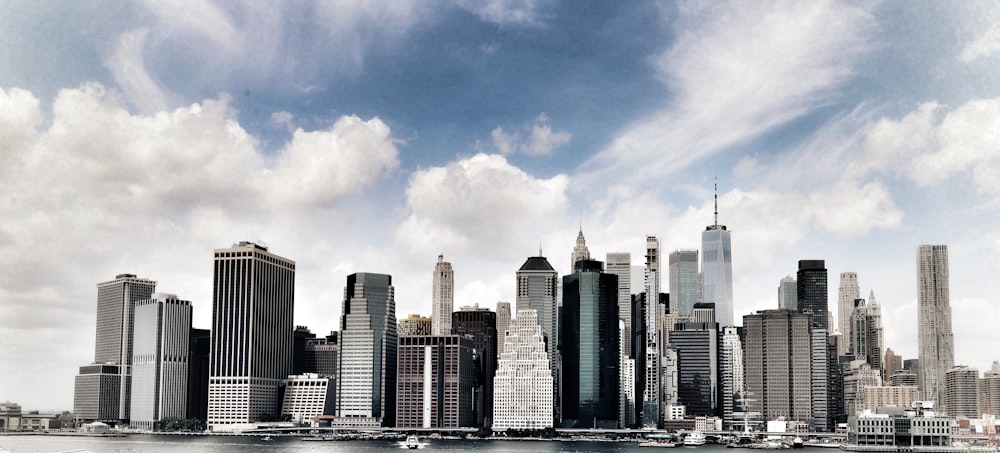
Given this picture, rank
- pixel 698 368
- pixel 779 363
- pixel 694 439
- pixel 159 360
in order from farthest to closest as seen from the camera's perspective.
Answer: pixel 698 368 → pixel 779 363 → pixel 159 360 → pixel 694 439

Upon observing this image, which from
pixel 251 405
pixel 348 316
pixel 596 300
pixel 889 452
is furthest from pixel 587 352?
pixel 889 452

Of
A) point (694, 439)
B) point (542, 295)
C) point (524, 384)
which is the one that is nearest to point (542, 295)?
point (542, 295)

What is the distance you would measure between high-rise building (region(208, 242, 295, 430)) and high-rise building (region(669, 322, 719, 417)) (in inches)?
1985

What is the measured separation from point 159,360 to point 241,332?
→ 33.8ft

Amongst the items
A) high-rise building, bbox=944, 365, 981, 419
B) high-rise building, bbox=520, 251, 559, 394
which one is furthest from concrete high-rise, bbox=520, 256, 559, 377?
high-rise building, bbox=944, 365, 981, 419

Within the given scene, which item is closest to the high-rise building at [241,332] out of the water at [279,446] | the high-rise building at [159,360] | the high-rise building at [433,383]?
the high-rise building at [159,360]

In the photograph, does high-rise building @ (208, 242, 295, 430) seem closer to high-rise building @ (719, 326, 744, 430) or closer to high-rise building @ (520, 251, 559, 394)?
high-rise building @ (520, 251, 559, 394)

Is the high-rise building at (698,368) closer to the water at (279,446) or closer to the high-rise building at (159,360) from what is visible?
the water at (279,446)

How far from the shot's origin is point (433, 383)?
13588 centimetres

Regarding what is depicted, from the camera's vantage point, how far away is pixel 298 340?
158 metres

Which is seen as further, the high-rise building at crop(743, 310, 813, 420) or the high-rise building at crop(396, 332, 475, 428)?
the high-rise building at crop(743, 310, 813, 420)

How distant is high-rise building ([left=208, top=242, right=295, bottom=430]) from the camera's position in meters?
140

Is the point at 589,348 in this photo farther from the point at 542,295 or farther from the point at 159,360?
the point at 159,360

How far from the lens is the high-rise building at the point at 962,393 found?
414 feet
